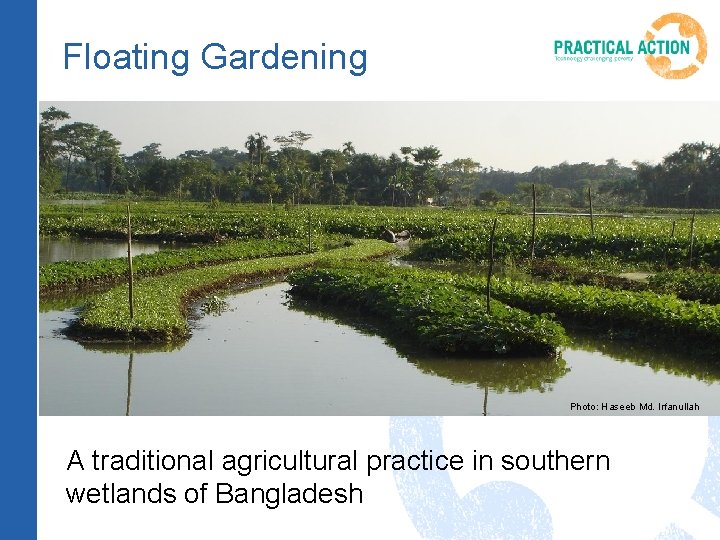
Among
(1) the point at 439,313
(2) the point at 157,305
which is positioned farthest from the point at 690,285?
(2) the point at 157,305

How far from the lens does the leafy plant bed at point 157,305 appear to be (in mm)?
13383

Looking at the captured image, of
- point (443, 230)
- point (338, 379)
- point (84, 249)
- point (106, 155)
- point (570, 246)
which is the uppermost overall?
point (106, 155)

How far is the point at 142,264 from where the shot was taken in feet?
69.3

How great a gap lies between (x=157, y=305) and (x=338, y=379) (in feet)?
15.1

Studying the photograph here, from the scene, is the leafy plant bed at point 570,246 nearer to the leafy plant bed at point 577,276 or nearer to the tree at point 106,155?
the leafy plant bed at point 577,276

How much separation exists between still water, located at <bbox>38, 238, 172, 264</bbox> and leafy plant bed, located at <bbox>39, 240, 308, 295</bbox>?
361 centimetres

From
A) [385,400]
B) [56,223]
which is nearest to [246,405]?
[385,400]

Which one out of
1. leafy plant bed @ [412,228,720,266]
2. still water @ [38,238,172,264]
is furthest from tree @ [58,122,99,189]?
leafy plant bed @ [412,228,720,266]

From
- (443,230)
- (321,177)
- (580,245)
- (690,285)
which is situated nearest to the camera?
(690,285)

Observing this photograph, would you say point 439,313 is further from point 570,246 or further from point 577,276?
point 570,246

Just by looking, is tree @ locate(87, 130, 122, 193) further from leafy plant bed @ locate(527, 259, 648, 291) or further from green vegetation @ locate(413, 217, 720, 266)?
leafy plant bed @ locate(527, 259, 648, 291)

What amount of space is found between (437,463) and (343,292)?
1154 centimetres

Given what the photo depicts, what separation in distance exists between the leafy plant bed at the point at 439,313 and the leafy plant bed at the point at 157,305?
8.81 ft

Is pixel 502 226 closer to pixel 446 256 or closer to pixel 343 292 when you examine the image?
pixel 446 256
